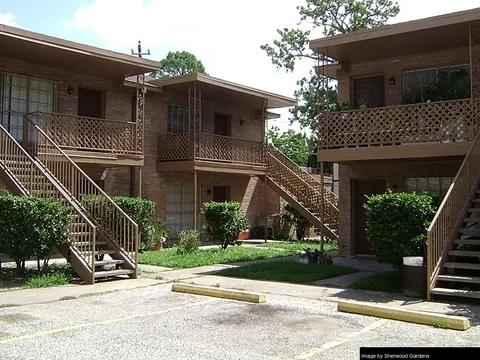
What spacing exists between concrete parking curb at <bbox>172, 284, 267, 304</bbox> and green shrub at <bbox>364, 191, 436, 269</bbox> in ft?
9.56

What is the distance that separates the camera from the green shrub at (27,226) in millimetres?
10906

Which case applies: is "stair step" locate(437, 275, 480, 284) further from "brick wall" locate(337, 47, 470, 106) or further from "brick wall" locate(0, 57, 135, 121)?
"brick wall" locate(0, 57, 135, 121)

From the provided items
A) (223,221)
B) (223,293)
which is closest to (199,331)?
(223,293)

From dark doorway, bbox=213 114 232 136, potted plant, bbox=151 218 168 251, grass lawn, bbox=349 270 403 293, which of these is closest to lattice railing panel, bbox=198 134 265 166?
dark doorway, bbox=213 114 232 136

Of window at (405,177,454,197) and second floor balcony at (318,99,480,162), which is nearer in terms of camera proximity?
second floor balcony at (318,99,480,162)

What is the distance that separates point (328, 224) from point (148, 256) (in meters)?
7.25

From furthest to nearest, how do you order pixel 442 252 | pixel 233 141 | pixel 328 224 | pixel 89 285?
1. pixel 233 141
2. pixel 328 224
3. pixel 89 285
4. pixel 442 252

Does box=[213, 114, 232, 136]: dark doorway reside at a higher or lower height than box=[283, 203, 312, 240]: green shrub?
higher

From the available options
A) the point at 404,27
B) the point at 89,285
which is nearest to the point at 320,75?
the point at 404,27

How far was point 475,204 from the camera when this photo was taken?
11594 millimetres

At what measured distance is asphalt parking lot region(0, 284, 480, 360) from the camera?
6.12 meters

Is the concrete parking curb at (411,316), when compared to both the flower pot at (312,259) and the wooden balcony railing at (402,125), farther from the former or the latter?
the wooden balcony railing at (402,125)

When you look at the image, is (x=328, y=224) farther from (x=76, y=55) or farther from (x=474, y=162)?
(x=76, y=55)

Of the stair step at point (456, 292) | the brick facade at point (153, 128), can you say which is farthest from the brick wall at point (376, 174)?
the brick facade at point (153, 128)
